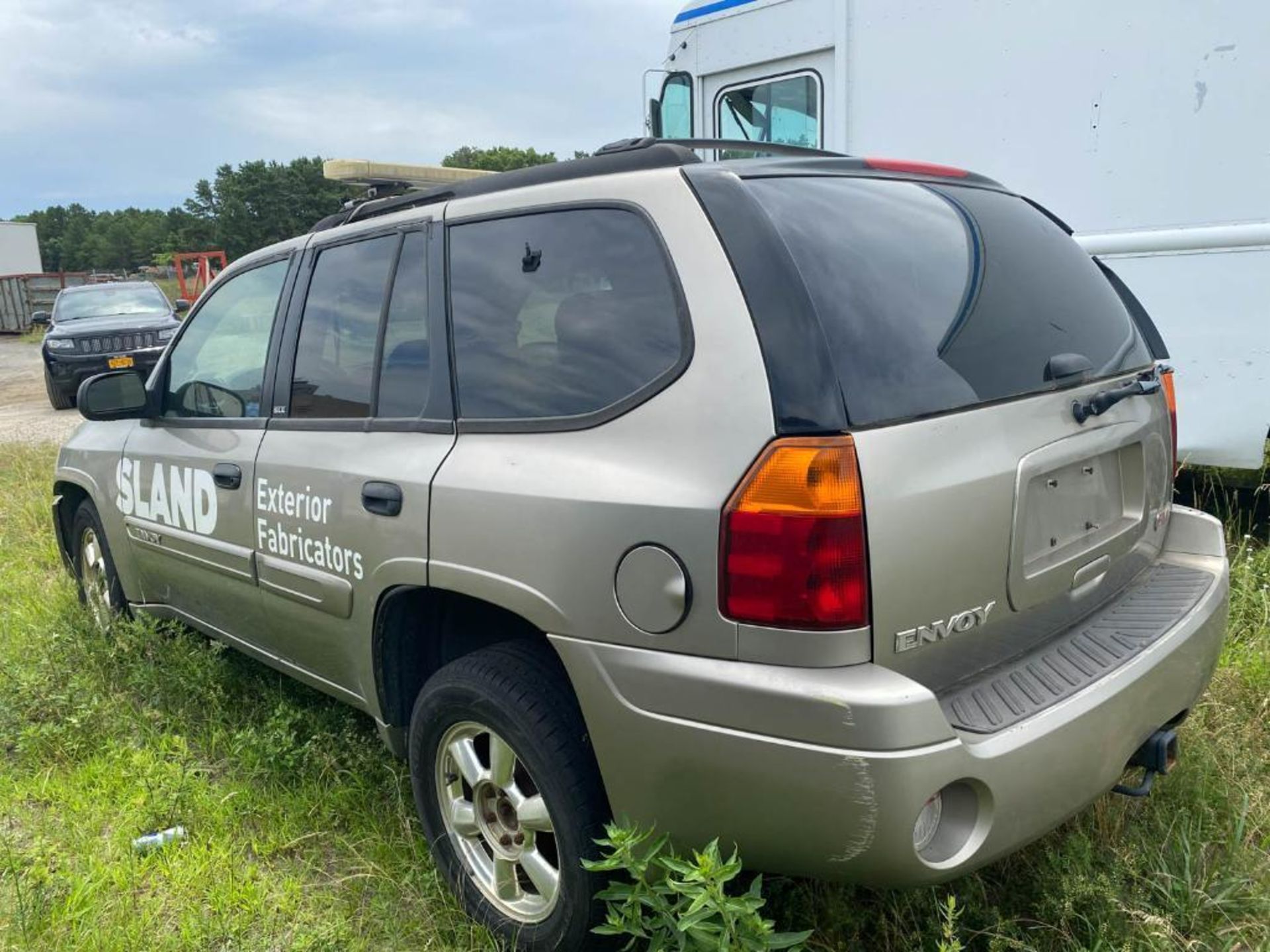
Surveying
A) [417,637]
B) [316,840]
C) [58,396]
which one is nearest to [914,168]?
[417,637]

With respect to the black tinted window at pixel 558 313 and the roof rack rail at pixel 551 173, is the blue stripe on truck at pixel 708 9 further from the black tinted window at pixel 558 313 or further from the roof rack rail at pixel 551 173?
the black tinted window at pixel 558 313

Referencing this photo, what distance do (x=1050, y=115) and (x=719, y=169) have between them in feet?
11.1

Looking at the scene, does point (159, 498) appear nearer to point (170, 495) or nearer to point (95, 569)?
point (170, 495)

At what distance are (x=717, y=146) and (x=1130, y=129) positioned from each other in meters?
2.70

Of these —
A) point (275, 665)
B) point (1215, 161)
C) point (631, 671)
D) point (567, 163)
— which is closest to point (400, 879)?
point (275, 665)

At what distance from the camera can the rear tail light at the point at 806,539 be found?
1799 mm

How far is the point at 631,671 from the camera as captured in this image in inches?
77.2

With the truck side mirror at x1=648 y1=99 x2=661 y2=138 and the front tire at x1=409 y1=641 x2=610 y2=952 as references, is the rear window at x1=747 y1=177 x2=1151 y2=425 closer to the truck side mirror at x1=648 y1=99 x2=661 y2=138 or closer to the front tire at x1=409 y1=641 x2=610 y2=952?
the front tire at x1=409 y1=641 x2=610 y2=952

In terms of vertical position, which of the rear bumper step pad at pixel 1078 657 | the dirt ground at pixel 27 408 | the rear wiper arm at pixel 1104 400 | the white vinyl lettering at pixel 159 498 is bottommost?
the dirt ground at pixel 27 408

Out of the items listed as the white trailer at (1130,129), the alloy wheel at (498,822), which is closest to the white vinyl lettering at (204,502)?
the alloy wheel at (498,822)

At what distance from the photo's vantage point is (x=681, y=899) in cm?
201

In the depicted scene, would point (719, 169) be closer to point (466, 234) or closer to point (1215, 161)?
point (466, 234)

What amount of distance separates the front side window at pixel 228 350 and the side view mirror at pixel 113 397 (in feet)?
0.34

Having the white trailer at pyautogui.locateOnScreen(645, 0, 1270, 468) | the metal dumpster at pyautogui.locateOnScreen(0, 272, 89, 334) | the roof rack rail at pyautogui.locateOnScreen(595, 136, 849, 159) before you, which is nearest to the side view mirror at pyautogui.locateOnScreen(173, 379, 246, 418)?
the roof rack rail at pyautogui.locateOnScreen(595, 136, 849, 159)
